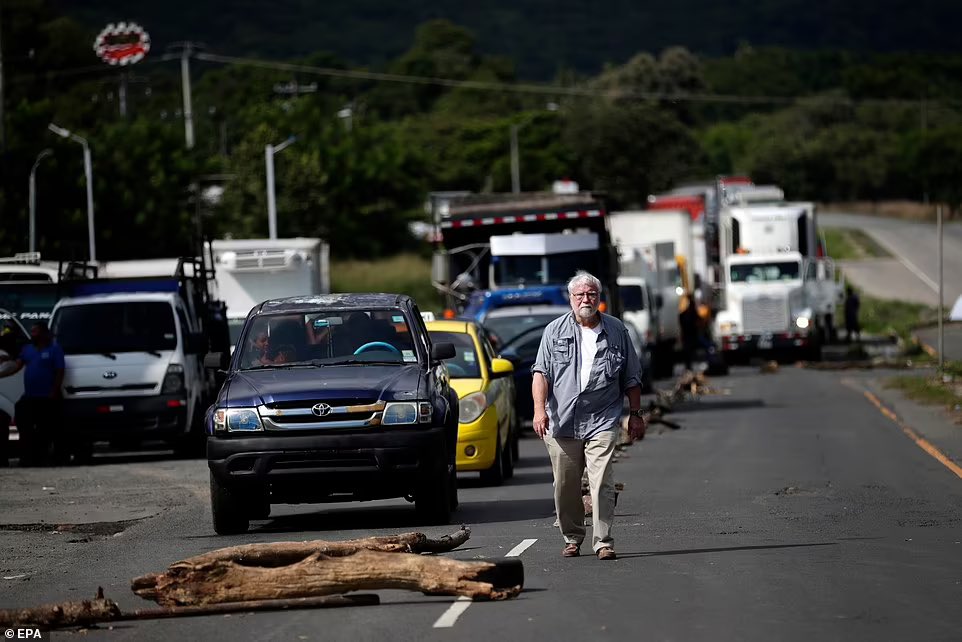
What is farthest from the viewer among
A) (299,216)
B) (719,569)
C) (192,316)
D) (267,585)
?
(299,216)

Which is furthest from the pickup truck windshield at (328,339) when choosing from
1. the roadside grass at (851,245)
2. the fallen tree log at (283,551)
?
the roadside grass at (851,245)

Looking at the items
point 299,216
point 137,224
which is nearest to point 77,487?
point 137,224

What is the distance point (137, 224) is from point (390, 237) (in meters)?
17.8

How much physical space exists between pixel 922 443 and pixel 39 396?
10748 mm

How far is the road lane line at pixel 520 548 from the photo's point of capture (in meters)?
12.0

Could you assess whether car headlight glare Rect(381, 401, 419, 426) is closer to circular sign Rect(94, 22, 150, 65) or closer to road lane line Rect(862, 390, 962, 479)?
road lane line Rect(862, 390, 962, 479)

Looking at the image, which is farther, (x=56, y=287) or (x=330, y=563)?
(x=56, y=287)

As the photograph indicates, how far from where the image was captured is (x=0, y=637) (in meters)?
9.00

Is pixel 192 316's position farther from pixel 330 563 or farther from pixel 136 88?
pixel 136 88

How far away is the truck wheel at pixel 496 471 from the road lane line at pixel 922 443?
14.6ft

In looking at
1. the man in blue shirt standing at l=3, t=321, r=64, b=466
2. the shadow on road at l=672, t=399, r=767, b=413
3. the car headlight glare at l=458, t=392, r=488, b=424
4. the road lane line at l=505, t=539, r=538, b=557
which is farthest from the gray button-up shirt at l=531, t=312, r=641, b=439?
the shadow on road at l=672, t=399, r=767, b=413

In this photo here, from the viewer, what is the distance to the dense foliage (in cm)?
6962

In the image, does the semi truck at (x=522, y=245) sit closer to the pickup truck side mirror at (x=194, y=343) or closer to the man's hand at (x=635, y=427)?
the pickup truck side mirror at (x=194, y=343)

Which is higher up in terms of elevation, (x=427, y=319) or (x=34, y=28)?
(x=34, y=28)
